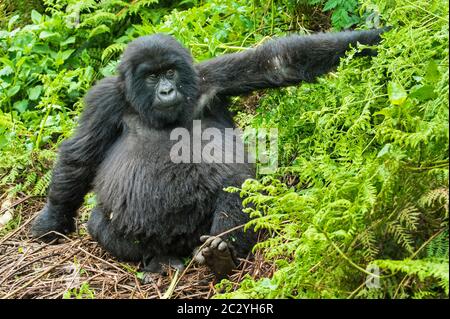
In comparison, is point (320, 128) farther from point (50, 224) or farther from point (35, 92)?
point (35, 92)

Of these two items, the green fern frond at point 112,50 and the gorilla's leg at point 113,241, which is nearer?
the gorilla's leg at point 113,241

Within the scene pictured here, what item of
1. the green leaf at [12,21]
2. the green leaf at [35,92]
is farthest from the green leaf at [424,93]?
the green leaf at [12,21]

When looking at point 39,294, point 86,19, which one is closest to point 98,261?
point 39,294

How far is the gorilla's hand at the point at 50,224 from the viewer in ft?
18.4

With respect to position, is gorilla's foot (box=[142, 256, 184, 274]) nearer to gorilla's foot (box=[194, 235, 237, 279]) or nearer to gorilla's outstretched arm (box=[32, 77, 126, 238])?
gorilla's foot (box=[194, 235, 237, 279])

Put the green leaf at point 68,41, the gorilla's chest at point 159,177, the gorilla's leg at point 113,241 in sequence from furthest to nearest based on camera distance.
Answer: the green leaf at point 68,41 → the gorilla's leg at point 113,241 → the gorilla's chest at point 159,177

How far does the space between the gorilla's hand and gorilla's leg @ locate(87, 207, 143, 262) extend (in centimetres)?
46

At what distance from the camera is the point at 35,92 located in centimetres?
702

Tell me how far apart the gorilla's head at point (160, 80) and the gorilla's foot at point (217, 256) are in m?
0.94

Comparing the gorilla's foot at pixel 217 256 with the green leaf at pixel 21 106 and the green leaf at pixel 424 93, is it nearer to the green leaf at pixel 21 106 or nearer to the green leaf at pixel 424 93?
the green leaf at pixel 424 93

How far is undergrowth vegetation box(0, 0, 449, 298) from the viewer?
339 centimetres

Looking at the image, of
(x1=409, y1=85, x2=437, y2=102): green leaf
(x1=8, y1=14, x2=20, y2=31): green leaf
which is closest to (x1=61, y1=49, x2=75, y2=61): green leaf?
(x1=8, y1=14, x2=20, y2=31): green leaf

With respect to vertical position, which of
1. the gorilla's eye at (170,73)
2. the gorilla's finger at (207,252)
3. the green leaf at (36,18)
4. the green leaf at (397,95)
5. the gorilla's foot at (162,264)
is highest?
the green leaf at (397,95)

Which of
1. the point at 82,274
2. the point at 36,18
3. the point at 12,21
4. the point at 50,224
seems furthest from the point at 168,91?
the point at 12,21
